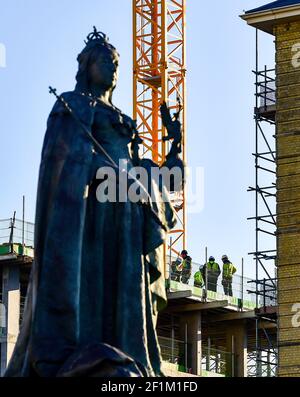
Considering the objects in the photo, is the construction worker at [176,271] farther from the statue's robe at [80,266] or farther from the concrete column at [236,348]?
the statue's robe at [80,266]

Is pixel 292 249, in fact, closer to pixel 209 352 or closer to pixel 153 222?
pixel 209 352

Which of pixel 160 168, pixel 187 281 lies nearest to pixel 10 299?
pixel 187 281

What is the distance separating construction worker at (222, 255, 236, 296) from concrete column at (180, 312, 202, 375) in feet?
9.05

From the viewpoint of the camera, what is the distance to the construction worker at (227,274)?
292 feet

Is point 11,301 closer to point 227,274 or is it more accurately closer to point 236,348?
point 227,274

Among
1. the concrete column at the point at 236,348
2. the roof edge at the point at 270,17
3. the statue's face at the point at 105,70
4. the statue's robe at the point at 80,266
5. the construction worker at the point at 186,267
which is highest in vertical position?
the roof edge at the point at 270,17

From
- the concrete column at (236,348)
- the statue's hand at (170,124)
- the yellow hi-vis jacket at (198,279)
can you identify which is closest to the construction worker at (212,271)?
the yellow hi-vis jacket at (198,279)

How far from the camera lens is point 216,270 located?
9150 cm

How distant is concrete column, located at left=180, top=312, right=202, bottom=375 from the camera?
93.8 m

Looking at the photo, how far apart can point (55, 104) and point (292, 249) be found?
57.6m

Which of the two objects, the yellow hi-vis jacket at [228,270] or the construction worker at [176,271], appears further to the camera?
the construction worker at [176,271]

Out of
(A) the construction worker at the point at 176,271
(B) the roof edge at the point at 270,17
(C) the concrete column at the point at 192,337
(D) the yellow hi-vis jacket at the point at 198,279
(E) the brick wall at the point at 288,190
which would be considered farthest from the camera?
(C) the concrete column at the point at 192,337

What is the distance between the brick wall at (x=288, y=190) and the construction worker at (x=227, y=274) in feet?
6.99

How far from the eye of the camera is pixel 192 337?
96.4m
